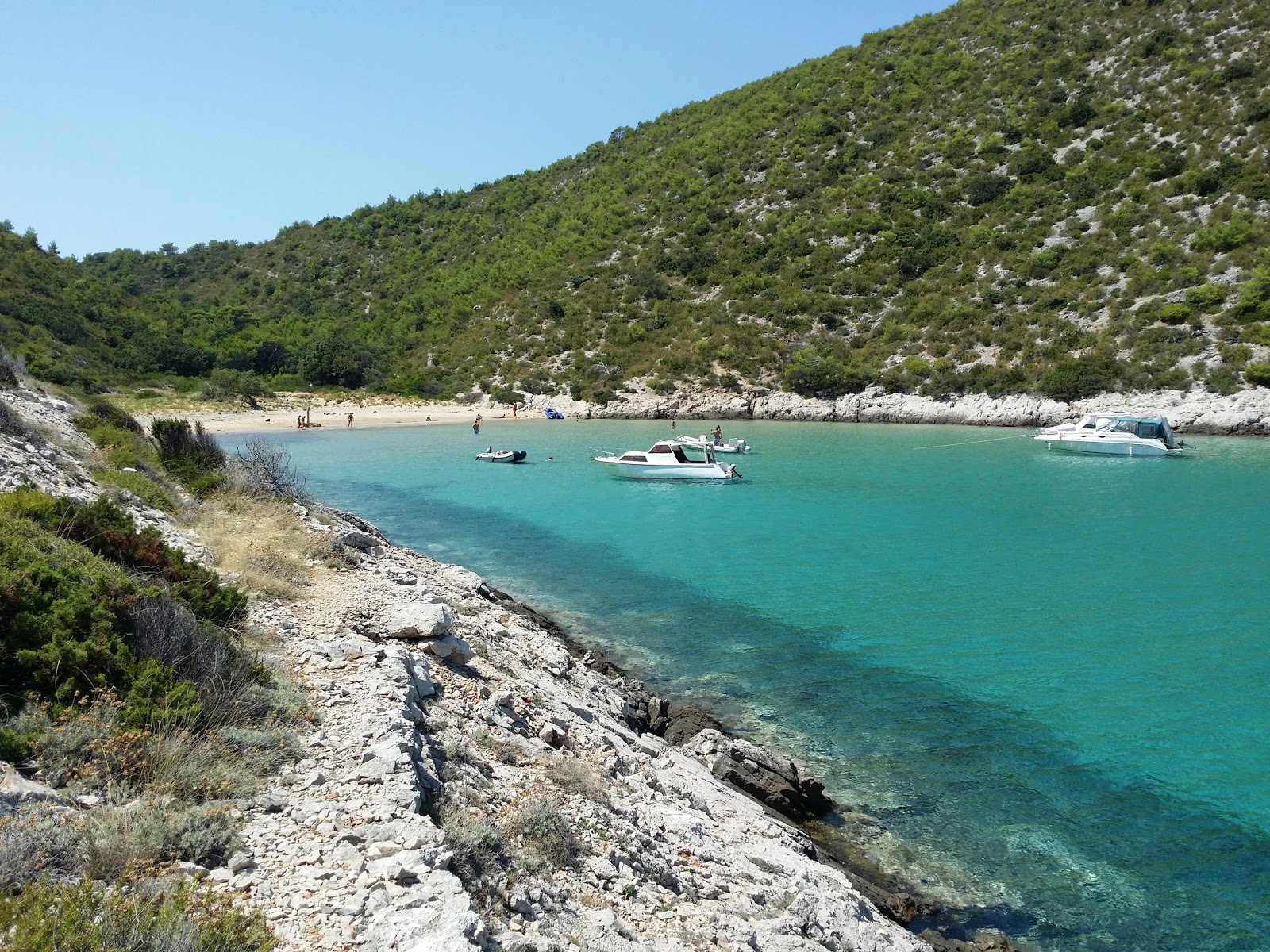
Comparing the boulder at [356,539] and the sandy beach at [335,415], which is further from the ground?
the sandy beach at [335,415]

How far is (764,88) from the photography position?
10150 centimetres

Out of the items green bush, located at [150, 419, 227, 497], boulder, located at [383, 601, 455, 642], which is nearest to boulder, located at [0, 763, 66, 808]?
boulder, located at [383, 601, 455, 642]

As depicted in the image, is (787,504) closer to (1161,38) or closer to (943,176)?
(943,176)

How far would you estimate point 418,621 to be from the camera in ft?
30.3

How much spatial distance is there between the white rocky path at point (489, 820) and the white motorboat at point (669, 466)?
81.2ft

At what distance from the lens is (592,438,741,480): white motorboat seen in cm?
3497

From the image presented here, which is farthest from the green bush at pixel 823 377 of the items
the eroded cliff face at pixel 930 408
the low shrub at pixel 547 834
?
the low shrub at pixel 547 834

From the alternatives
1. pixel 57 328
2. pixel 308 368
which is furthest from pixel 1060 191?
pixel 57 328

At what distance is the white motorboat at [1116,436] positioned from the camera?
39.1m

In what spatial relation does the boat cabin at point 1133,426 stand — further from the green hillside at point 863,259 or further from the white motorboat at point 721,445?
the white motorboat at point 721,445

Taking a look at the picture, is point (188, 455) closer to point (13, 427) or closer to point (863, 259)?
point (13, 427)

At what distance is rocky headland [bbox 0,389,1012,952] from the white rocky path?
0.02 m

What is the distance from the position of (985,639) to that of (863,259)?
61.9 meters

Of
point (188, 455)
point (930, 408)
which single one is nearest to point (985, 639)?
point (188, 455)
